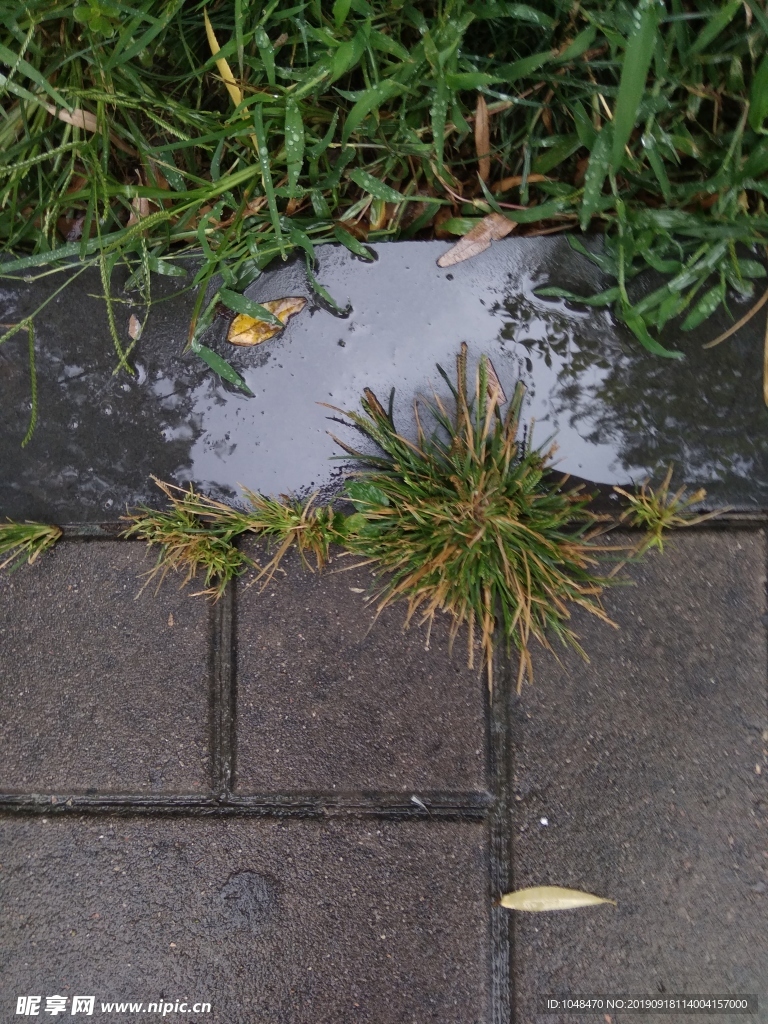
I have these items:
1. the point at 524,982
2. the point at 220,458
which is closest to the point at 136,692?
the point at 220,458

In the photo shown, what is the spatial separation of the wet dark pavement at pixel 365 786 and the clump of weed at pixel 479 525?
0.25 ft

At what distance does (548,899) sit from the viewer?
60.6 inches

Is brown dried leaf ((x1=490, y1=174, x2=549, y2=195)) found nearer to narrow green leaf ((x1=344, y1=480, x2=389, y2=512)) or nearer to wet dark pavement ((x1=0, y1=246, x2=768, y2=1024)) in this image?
wet dark pavement ((x1=0, y1=246, x2=768, y2=1024))

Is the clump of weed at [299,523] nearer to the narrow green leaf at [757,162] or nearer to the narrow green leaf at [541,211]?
the narrow green leaf at [541,211]

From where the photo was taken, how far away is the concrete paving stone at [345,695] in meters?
1.57

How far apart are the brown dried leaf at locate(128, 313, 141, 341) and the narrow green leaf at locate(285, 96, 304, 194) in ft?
1.81

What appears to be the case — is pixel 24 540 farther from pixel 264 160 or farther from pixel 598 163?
pixel 598 163

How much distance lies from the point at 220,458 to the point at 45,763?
36.1 inches

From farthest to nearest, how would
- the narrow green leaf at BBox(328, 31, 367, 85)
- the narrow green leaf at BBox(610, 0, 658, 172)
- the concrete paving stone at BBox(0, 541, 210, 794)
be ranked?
the concrete paving stone at BBox(0, 541, 210, 794)
the narrow green leaf at BBox(328, 31, 367, 85)
the narrow green leaf at BBox(610, 0, 658, 172)

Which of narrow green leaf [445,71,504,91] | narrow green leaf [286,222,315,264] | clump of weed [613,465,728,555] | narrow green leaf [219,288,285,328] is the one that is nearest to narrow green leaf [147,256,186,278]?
narrow green leaf [219,288,285,328]

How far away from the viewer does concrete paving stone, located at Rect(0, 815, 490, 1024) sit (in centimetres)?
155

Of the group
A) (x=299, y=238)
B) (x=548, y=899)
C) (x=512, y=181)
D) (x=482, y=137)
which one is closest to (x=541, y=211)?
(x=512, y=181)

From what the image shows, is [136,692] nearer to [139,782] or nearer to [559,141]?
[139,782]

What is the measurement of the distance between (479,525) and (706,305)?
75 centimetres
